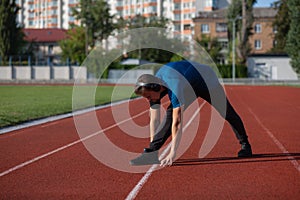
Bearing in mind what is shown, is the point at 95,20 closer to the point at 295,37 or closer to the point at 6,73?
the point at 6,73

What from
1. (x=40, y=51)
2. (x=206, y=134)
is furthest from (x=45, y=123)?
(x=40, y=51)

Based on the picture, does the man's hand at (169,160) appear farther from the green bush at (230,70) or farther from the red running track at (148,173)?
the green bush at (230,70)

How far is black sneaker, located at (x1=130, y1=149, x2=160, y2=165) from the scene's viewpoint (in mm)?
6742

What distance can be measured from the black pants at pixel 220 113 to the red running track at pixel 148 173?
0.43m

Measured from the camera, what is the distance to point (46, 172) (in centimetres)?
627

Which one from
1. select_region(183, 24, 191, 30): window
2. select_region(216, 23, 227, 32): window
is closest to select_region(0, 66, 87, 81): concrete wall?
select_region(216, 23, 227, 32): window

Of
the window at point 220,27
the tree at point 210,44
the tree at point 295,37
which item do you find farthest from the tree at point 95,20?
the tree at point 295,37

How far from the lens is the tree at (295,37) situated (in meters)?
48.1

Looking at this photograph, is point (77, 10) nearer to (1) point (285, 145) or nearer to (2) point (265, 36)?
(2) point (265, 36)

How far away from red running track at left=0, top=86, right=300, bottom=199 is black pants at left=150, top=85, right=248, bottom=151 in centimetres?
43

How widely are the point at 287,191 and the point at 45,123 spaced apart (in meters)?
8.89

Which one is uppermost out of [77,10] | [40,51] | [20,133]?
[77,10]

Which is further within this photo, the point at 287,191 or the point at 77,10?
the point at 77,10

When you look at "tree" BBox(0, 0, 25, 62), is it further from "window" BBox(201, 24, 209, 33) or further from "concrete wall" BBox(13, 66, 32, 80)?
"window" BBox(201, 24, 209, 33)
